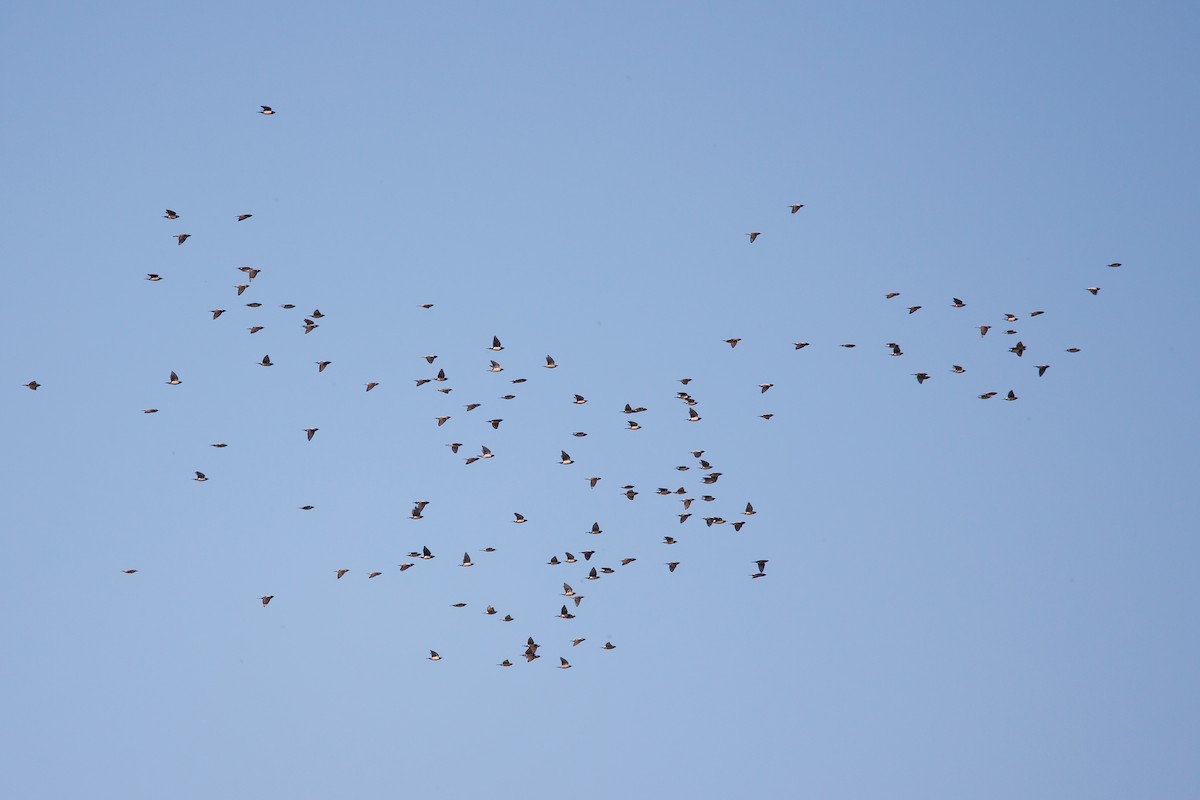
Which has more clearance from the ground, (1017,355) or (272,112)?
(272,112)

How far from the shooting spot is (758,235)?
108 meters

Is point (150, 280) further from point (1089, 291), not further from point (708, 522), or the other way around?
point (1089, 291)

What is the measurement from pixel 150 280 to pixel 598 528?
960 inches

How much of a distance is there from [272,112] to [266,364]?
1083cm

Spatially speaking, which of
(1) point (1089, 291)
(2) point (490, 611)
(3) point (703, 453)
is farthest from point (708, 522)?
(1) point (1089, 291)

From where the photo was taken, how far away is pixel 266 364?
4235 inches

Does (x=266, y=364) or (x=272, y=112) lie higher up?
(x=272, y=112)

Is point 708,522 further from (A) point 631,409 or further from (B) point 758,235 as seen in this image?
(B) point 758,235

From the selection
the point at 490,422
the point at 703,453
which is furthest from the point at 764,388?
the point at 490,422

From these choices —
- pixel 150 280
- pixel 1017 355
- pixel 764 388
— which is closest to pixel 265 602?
pixel 150 280

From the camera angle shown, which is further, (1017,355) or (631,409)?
(631,409)

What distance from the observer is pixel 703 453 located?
11600cm

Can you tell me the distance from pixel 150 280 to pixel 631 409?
22918 mm

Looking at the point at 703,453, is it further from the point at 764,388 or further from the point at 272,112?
the point at 272,112
